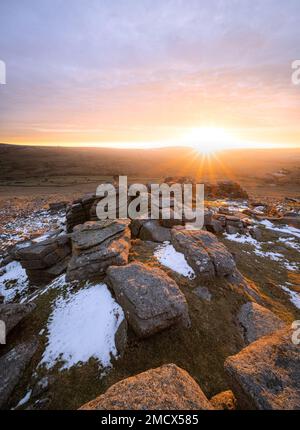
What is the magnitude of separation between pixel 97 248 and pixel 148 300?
13.6 ft

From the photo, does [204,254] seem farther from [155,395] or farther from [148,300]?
[155,395]

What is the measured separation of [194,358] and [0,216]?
97.7 ft

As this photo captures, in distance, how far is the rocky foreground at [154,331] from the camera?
4121mm

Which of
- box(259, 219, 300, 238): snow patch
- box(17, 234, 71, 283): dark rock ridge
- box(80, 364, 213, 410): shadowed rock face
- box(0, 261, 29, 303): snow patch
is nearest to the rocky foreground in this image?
box(80, 364, 213, 410): shadowed rock face

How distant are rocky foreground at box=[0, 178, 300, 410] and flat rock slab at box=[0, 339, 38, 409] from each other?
0.08ft

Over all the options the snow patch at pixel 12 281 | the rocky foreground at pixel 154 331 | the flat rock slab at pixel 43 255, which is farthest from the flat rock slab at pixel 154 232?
the snow patch at pixel 12 281

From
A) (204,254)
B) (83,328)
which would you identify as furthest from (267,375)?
(204,254)

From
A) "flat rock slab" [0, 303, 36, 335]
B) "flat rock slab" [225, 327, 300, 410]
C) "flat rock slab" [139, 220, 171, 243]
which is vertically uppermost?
"flat rock slab" [139, 220, 171, 243]

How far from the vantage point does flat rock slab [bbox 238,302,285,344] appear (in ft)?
22.9

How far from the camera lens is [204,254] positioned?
9297 mm

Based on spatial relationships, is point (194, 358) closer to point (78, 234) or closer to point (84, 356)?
point (84, 356)

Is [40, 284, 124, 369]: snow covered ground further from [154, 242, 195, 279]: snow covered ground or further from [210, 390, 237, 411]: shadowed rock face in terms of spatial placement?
[154, 242, 195, 279]: snow covered ground

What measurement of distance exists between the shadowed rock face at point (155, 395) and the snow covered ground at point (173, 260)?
4869 mm

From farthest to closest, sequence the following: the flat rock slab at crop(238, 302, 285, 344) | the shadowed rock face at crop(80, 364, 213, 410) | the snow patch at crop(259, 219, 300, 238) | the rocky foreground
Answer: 1. the snow patch at crop(259, 219, 300, 238)
2. the flat rock slab at crop(238, 302, 285, 344)
3. the rocky foreground
4. the shadowed rock face at crop(80, 364, 213, 410)
